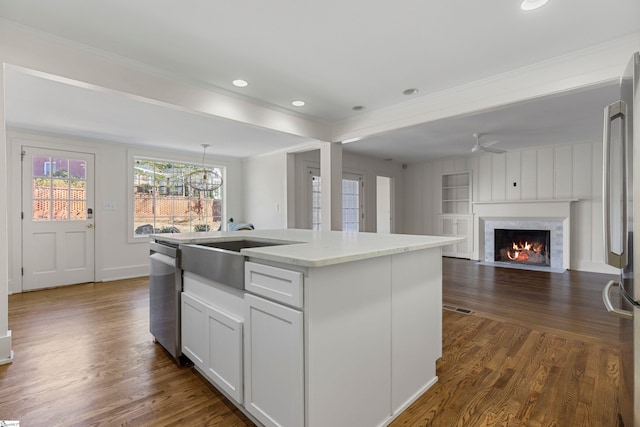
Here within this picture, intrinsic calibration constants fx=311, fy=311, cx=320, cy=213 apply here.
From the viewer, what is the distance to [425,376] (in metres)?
1.88

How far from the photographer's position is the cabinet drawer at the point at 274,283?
1266 millimetres

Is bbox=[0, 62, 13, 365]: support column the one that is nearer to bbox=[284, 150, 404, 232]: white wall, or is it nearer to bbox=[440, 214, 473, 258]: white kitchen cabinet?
bbox=[284, 150, 404, 232]: white wall

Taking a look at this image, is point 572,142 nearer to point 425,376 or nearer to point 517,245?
point 517,245

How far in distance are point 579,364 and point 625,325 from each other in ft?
3.92

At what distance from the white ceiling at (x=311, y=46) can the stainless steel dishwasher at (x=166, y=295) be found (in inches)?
61.5

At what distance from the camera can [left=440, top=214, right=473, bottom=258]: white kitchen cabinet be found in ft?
22.9

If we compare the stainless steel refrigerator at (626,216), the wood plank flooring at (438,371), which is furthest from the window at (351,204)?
the stainless steel refrigerator at (626,216)

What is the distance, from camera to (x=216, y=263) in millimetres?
1754

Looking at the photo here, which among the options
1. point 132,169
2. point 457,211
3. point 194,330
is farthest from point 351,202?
point 194,330

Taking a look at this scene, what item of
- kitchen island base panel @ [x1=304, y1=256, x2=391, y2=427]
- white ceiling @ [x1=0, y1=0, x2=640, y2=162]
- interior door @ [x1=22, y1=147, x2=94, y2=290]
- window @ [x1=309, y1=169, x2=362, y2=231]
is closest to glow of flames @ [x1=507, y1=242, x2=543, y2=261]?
white ceiling @ [x1=0, y1=0, x2=640, y2=162]

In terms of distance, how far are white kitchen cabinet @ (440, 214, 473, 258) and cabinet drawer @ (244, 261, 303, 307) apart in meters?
6.39

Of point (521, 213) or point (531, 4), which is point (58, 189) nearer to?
point (531, 4)

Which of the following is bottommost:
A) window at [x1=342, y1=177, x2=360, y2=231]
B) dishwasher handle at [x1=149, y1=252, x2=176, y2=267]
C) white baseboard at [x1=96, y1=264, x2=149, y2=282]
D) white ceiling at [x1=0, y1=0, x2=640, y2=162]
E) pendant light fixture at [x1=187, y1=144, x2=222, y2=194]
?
white baseboard at [x1=96, y1=264, x2=149, y2=282]

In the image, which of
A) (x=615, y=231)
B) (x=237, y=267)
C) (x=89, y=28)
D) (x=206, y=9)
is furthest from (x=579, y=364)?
(x=89, y=28)
